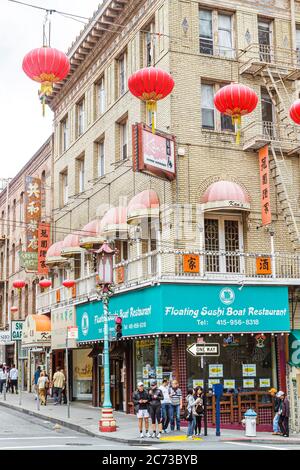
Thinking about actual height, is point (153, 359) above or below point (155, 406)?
above

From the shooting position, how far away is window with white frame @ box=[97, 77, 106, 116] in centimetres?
3094

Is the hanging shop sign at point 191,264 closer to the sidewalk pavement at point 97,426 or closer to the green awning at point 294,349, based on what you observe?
the green awning at point 294,349

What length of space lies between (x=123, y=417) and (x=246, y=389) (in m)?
4.73

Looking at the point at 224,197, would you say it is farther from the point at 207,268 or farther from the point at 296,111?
the point at 296,111

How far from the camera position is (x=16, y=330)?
32344mm

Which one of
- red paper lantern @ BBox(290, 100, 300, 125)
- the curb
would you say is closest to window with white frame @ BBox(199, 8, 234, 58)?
red paper lantern @ BBox(290, 100, 300, 125)

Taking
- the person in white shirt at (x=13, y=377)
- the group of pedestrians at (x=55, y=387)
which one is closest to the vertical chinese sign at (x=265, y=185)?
the group of pedestrians at (x=55, y=387)

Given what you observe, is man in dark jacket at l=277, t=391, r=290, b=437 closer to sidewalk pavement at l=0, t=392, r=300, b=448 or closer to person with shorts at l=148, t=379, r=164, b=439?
sidewalk pavement at l=0, t=392, r=300, b=448

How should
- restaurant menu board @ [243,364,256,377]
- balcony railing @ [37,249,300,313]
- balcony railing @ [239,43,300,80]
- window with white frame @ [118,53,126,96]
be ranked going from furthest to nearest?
window with white frame @ [118,53,126,96], balcony railing @ [239,43,300,80], restaurant menu board @ [243,364,256,377], balcony railing @ [37,249,300,313]

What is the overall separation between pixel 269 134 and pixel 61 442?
14.3m

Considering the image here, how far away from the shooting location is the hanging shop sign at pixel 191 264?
73.0 feet

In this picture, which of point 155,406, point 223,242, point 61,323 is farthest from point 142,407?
point 61,323

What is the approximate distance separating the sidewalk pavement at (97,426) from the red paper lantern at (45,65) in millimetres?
9842
